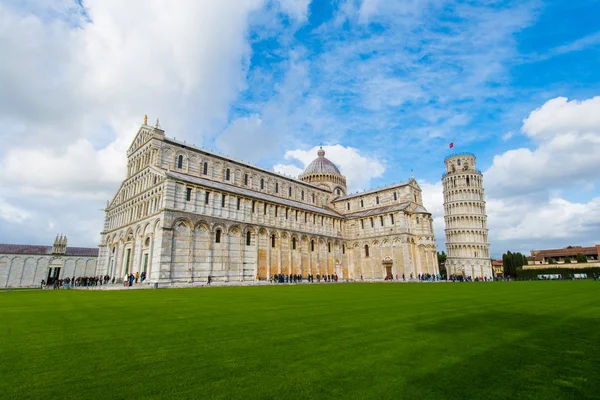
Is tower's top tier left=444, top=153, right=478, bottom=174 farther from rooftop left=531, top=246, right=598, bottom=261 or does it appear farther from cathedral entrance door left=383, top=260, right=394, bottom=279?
cathedral entrance door left=383, top=260, right=394, bottom=279

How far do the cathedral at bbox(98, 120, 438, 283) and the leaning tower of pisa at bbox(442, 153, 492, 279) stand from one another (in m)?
23.3

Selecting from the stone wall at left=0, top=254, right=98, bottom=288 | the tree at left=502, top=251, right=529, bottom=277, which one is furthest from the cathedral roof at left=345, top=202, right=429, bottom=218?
the stone wall at left=0, top=254, right=98, bottom=288

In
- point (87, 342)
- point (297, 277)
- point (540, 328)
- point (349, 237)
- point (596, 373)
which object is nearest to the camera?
point (596, 373)

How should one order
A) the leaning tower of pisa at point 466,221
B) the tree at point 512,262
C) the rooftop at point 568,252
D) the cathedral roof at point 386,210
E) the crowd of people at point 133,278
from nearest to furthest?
the crowd of people at point 133,278 < the cathedral roof at point 386,210 < the leaning tower of pisa at point 466,221 < the tree at point 512,262 < the rooftop at point 568,252

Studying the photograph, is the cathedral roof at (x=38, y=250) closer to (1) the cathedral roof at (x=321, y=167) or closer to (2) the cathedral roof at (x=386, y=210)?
(1) the cathedral roof at (x=321, y=167)

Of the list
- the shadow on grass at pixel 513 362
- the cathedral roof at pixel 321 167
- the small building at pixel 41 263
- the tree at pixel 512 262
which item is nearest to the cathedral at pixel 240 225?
the cathedral roof at pixel 321 167

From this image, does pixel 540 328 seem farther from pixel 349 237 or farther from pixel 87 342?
pixel 349 237

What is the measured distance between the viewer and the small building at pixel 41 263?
49031 millimetres

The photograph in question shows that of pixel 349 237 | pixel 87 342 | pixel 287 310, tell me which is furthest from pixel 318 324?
pixel 349 237

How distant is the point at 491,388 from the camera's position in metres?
4.00

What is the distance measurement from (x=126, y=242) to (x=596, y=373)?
40.1m

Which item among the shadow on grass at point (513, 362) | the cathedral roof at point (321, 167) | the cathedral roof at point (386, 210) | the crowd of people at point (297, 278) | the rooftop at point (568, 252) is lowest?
the shadow on grass at point (513, 362)

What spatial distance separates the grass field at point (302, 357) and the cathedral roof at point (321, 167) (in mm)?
55073

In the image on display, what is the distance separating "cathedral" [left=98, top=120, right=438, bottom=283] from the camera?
1244 inches
